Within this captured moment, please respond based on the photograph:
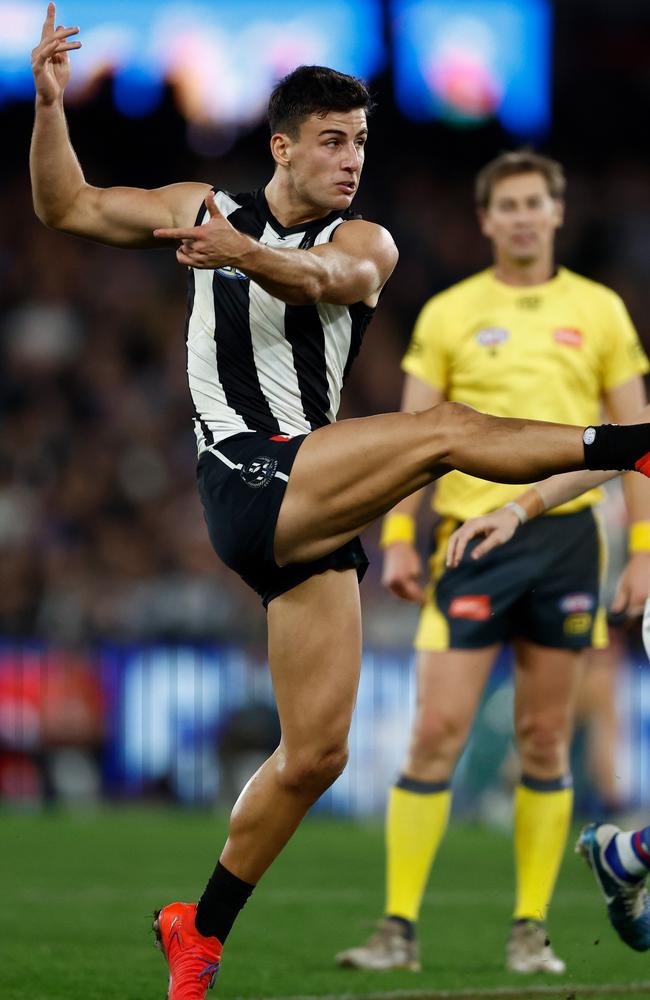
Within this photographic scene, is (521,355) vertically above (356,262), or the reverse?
(356,262)

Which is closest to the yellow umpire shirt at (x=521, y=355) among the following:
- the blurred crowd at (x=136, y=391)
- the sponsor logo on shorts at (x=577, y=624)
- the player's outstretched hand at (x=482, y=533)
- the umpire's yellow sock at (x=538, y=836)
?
the sponsor logo on shorts at (x=577, y=624)

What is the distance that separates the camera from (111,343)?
53.8 feet

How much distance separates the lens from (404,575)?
5.80 meters

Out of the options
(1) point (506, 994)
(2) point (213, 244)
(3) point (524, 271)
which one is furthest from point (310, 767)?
(3) point (524, 271)

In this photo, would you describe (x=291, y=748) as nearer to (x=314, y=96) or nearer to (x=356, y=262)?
(x=356, y=262)

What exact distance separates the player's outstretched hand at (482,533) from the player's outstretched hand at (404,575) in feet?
3.61

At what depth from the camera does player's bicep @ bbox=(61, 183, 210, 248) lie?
445 centimetres

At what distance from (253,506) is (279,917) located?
10.0 ft

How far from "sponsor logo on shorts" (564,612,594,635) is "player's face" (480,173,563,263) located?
1341 millimetres

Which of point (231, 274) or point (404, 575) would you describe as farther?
point (404, 575)

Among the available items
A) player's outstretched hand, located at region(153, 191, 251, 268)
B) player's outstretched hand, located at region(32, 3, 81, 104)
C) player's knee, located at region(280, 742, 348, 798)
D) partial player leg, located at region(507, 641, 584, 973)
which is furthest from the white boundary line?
player's outstretched hand, located at region(32, 3, 81, 104)

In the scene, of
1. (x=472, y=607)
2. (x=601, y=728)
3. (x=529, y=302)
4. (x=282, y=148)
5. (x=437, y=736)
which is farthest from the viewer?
(x=601, y=728)

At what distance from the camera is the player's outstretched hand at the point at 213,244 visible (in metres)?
3.86

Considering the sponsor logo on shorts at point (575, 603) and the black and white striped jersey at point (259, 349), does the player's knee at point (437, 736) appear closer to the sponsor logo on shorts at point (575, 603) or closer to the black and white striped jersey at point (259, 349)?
the sponsor logo on shorts at point (575, 603)
